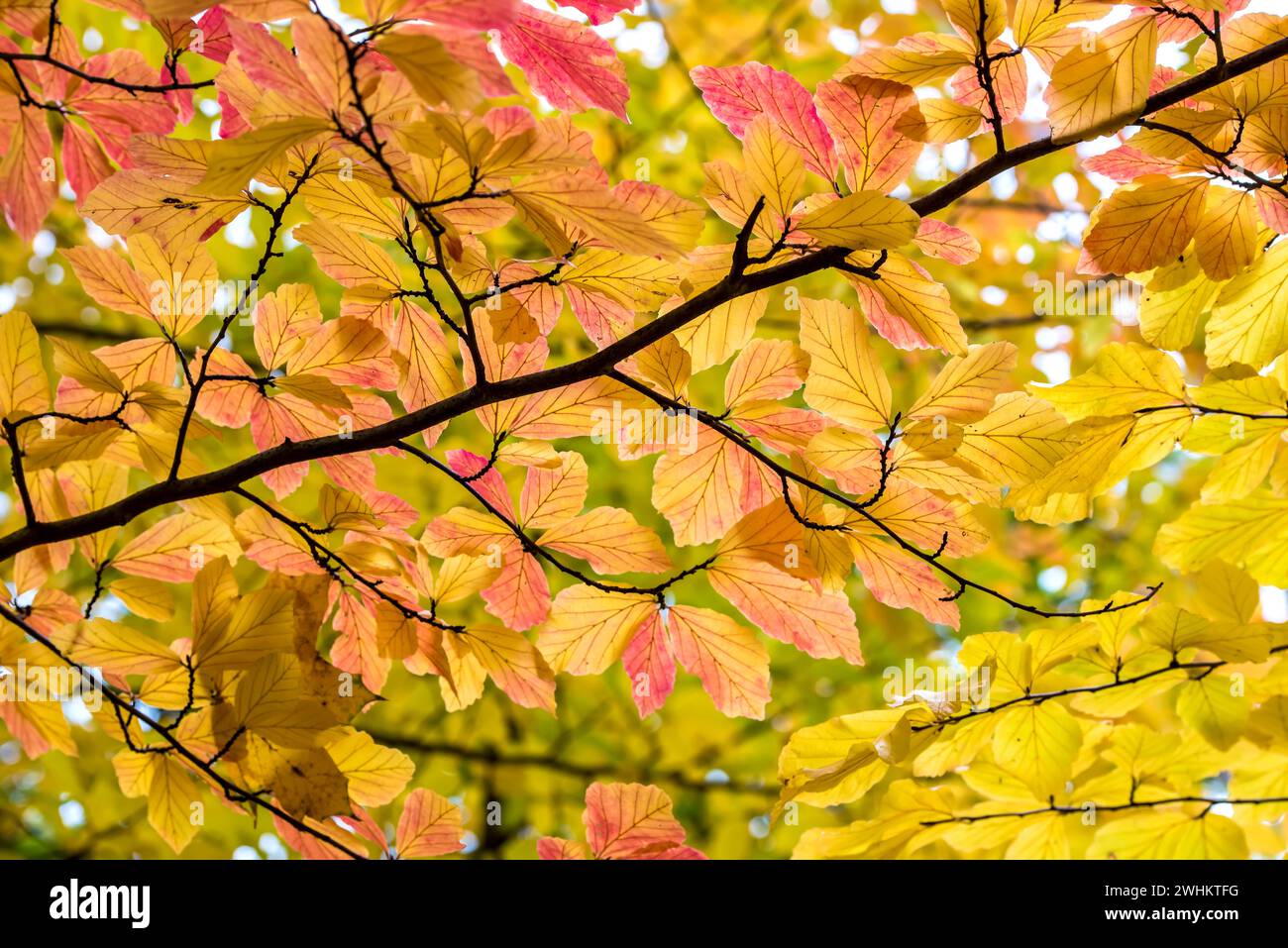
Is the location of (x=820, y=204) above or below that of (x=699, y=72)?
below

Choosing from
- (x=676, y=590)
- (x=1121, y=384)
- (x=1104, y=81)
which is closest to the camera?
(x=1104, y=81)

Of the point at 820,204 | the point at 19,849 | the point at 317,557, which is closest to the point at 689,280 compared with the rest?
the point at 820,204

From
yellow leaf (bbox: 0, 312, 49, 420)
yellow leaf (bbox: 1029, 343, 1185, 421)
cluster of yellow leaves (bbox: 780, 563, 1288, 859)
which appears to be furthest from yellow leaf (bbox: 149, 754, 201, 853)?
yellow leaf (bbox: 1029, 343, 1185, 421)

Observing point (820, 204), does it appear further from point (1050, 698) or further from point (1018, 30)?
point (1050, 698)

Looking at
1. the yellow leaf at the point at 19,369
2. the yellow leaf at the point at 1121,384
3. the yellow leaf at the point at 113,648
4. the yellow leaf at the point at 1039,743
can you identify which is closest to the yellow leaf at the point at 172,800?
the yellow leaf at the point at 113,648

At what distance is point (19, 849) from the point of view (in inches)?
111

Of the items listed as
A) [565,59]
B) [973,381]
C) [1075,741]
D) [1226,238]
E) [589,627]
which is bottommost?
[1075,741]

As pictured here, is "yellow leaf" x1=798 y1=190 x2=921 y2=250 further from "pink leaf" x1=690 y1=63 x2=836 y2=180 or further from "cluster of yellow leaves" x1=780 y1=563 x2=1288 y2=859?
"cluster of yellow leaves" x1=780 y1=563 x2=1288 y2=859

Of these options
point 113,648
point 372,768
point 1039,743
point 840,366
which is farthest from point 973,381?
point 113,648

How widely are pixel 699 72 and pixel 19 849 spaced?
3099 mm

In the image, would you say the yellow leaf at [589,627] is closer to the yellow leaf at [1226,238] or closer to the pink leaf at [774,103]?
the pink leaf at [774,103]

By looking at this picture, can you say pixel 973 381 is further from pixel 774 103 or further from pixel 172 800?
pixel 172 800
